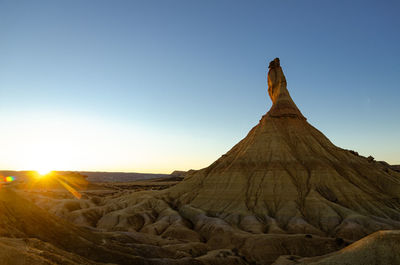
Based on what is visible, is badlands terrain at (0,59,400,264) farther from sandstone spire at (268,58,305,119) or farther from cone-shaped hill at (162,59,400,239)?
sandstone spire at (268,58,305,119)

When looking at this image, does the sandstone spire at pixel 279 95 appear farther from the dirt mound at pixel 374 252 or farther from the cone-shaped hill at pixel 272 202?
the dirt mound at pixel 374 252

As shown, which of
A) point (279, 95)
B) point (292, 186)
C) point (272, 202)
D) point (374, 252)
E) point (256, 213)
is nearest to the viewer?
point (374, 252)

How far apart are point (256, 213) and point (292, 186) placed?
10.4 metres

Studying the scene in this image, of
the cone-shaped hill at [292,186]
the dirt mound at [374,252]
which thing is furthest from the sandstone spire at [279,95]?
the dirt mound at [374,252]

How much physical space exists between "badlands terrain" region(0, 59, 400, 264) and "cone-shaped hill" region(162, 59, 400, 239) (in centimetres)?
22

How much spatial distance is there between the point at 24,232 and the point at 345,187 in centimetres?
5956

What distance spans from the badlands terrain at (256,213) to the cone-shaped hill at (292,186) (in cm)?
22

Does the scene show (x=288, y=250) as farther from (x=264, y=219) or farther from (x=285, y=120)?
(x=285, y=120)

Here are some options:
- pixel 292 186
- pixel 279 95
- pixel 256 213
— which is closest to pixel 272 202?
pixel 256 213

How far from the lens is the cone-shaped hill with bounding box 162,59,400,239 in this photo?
5500 centimetres

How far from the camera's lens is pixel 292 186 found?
210 feet

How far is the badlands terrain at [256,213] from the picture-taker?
90.6ft

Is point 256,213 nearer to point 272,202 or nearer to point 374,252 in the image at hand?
point 272,202

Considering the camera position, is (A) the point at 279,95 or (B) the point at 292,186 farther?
(A) the point at 279,95
